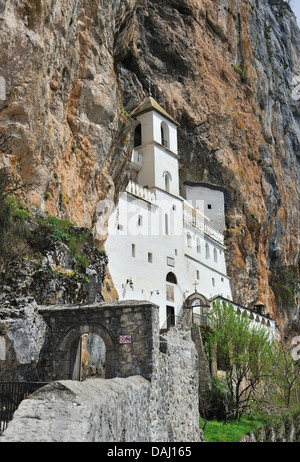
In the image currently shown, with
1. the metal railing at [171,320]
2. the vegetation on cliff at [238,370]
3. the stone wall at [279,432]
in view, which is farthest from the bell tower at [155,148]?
the stone wall at [279,432]

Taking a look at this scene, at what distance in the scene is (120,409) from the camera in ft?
27.5

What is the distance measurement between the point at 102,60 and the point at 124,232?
397 inches

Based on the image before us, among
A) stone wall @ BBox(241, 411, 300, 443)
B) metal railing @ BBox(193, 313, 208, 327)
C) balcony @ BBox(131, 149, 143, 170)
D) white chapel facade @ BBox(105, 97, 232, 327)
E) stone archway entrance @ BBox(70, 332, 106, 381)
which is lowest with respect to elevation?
stone wall @ BBox(241, 411, 300, 443)

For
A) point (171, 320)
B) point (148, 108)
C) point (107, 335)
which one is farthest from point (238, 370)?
point (148, 108)

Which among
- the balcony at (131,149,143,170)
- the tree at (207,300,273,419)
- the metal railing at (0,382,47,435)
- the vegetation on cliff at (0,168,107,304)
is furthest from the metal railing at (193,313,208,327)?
the metal railing at (0,382,47,435)

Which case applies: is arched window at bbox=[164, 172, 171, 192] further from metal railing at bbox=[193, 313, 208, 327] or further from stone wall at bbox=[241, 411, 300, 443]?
stone wall at bbox=[241, 411, 300, 443]

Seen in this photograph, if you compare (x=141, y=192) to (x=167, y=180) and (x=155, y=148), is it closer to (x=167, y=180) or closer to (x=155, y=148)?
(x=167, y=180)

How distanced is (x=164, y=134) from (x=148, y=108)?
2.56m

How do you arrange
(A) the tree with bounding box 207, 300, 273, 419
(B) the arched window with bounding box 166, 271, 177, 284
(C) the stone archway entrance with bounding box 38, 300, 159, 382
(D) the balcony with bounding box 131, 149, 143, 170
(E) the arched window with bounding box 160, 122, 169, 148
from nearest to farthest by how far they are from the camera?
(C) the stone archway entrance with bounding box 38, 300, 159, 382, (A) the tree with bounding box 207, 300, 273, 419, (B) the arched window with bounding box 166, 271, 177, 284, (D) the balcony with bounding box 131, 149, 143, 170, (E) the arched window with bounding box 160, 122, 169, 148

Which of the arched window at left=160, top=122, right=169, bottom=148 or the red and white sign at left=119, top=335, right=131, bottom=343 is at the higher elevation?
the arched window at left=160, top=122, right=169, bottom=148

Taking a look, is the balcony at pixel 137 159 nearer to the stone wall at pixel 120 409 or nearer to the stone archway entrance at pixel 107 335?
the stone wall at pixel 120 409

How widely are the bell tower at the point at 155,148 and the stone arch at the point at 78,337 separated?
22285 mm

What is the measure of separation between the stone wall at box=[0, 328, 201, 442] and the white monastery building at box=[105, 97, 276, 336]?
42.6 ft

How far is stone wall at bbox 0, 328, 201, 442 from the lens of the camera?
599cm
